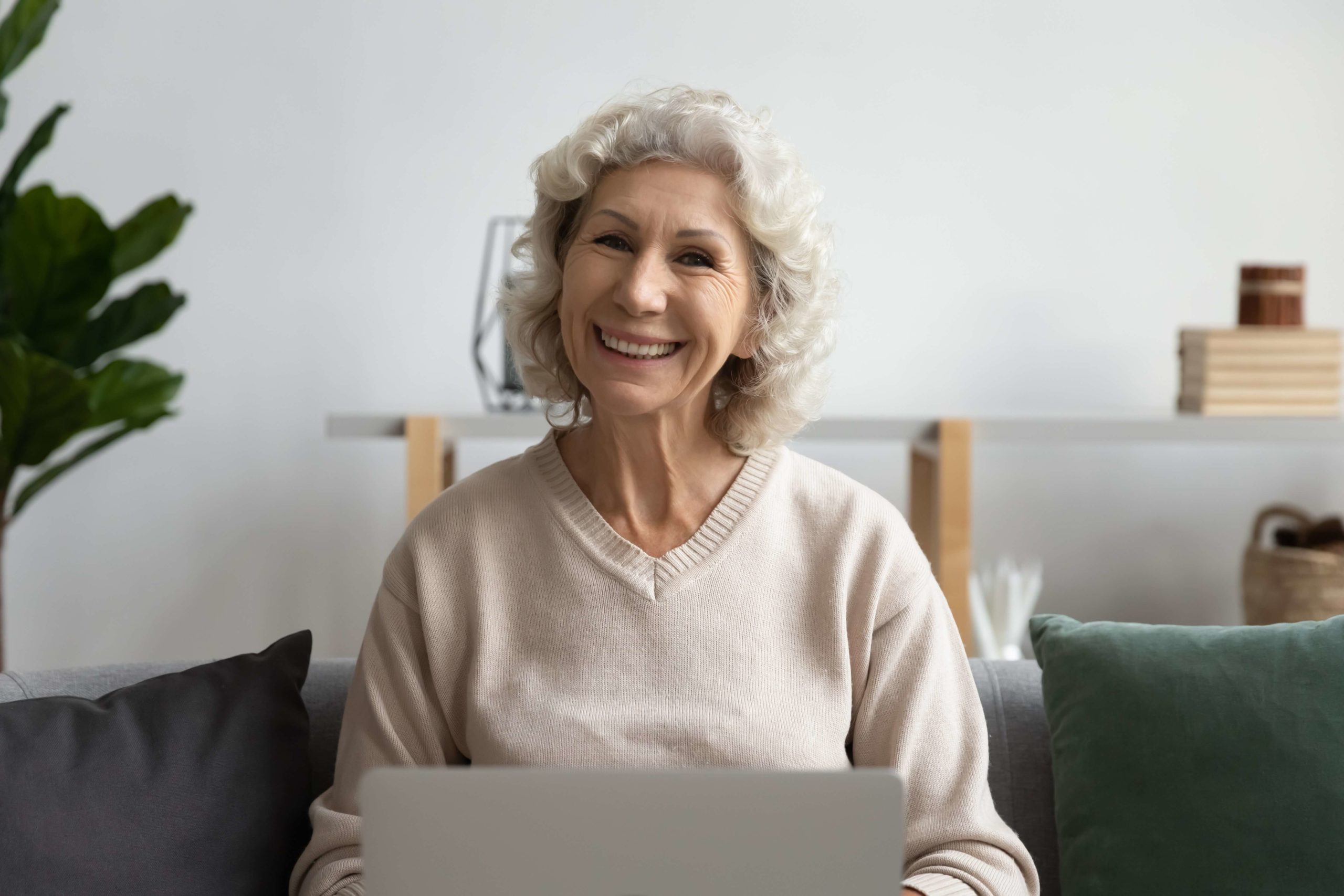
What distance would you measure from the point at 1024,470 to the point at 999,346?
1.00 ft

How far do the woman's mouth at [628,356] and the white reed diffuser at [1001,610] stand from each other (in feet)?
4.86

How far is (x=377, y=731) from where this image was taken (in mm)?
1324

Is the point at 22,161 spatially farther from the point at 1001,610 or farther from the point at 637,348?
the point at 1001,610

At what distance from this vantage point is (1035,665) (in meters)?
1.58

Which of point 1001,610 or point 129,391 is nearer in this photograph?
point 129,391

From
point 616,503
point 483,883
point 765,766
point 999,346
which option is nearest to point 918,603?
point 765,766

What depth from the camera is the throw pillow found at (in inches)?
46.3

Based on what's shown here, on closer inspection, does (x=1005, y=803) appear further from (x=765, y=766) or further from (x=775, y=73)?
(x=775, y=73)

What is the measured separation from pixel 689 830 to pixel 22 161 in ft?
7.48

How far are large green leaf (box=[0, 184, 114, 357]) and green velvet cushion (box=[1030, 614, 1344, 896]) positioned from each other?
1913mm

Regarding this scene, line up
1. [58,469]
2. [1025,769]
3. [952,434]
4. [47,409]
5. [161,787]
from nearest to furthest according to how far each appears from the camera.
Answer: [161,787]
[1025,769]
[47,409]
[952,434]
[58,469]

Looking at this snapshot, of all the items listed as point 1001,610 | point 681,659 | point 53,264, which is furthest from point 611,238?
point 1001,610

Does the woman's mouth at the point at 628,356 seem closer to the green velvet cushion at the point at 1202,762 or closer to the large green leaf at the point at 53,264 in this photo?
the green velvet cushion at the point at 1202,762

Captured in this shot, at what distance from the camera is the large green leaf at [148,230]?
2.47m
